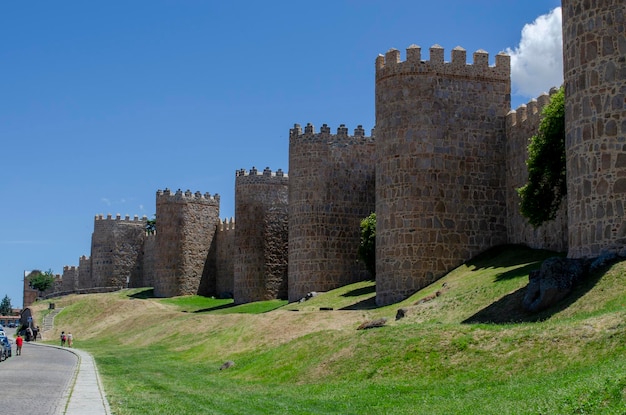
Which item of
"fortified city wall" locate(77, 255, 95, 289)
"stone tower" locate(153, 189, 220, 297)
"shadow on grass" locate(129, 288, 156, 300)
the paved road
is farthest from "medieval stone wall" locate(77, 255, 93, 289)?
the paved road

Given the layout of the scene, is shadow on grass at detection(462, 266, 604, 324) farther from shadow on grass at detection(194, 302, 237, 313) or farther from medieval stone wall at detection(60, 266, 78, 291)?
medieval stone wall at detection(60, 266, 78, 291)

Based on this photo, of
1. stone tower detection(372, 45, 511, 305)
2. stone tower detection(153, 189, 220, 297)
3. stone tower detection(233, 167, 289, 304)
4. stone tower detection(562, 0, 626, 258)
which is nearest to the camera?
stone tower detection(562, 0, 626, 258)

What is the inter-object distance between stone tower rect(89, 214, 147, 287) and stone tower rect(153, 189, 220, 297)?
10.1m

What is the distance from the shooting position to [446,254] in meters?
30.0

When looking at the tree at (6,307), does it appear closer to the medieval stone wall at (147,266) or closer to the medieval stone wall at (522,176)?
the medieval stone wall at (147,266)

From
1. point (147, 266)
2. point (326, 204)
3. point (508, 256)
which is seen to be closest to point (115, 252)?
point (147, 266)

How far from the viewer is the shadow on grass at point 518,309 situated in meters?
18.2

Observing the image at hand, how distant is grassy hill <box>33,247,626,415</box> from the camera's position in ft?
42.1

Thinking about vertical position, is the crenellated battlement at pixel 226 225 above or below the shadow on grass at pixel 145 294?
above

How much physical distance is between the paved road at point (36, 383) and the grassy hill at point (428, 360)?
98 cm

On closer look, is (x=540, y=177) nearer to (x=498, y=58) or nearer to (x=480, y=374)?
(x=498, y=58)

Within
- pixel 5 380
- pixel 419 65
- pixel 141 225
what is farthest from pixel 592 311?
pixel 141 225

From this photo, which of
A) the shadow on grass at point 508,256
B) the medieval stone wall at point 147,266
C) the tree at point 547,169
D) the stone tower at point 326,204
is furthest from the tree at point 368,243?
the medieval stone wall at point 147,266

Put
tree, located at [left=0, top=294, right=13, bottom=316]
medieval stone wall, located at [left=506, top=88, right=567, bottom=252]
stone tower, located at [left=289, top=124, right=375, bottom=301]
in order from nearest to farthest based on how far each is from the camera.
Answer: medieval stone wall, located at [left=506, top=88, right=567, bottom=252]
stone tower, located at [left=289, top=124, right=375, bottom=301]
tree, located at [left=0, top=294, right=13, bottom=316]
